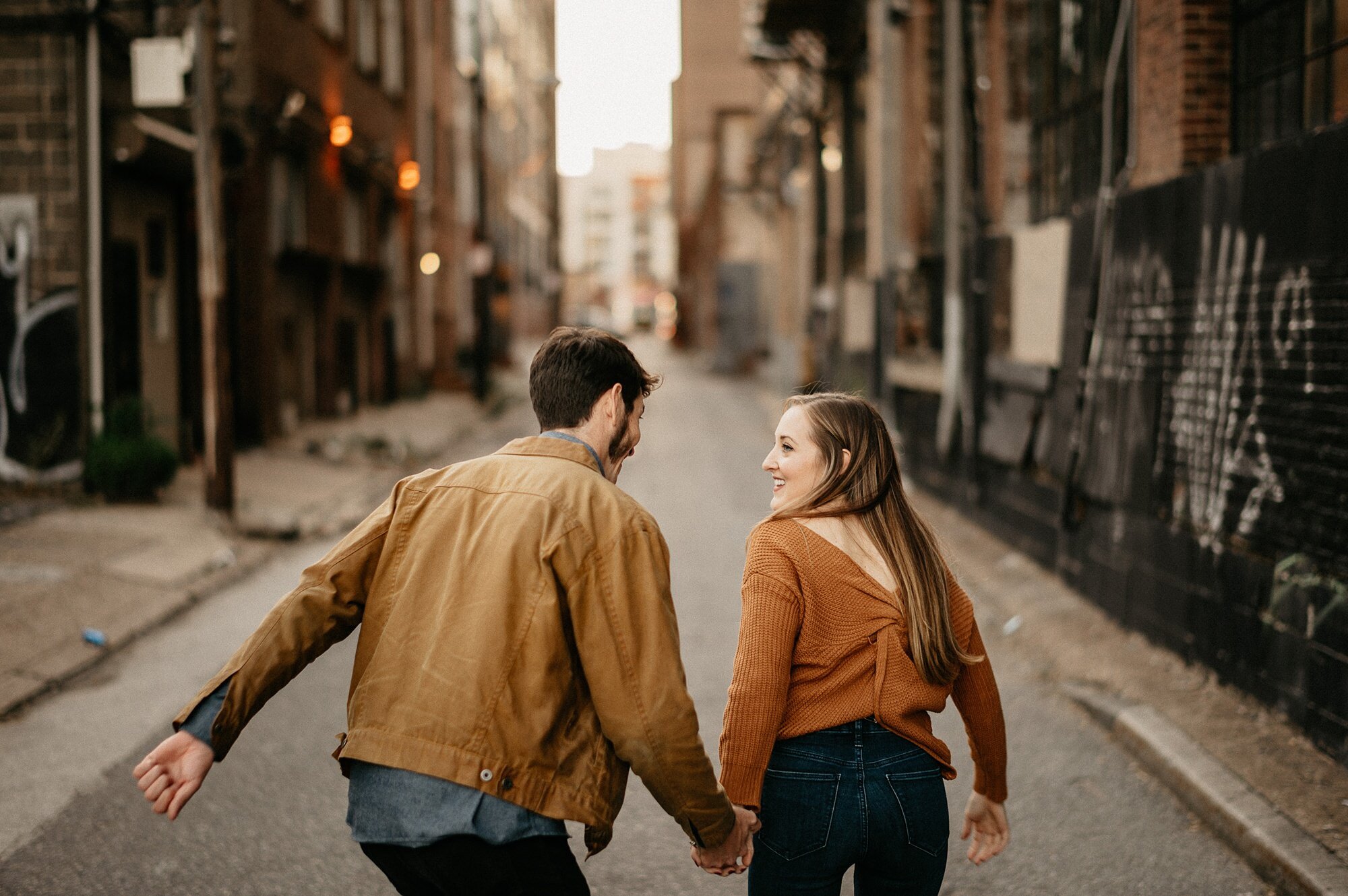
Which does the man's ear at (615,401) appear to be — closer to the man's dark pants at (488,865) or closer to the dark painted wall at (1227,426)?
the man's dark pants at (488,865)

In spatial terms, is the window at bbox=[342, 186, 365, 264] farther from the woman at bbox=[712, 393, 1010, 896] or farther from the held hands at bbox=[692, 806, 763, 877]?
the held hands at bbox=[692, 806, 763, 877]

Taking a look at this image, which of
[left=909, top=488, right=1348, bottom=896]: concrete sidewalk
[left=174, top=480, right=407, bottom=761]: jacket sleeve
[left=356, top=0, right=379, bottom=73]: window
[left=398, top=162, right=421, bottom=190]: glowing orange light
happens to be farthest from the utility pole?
[left=356, top=0, right=379, bottom=73]: window

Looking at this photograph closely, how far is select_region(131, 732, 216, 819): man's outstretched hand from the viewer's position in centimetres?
224

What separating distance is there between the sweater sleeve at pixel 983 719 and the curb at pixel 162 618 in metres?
5.09

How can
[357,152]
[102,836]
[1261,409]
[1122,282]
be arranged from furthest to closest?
[357,152]
[1122,282]
[1261,409]
[102,836]

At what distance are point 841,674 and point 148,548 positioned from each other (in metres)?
8.38

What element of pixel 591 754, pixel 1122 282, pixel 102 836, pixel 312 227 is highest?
pixel 312 227

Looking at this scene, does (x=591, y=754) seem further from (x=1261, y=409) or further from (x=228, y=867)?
(x=1261, y=409)

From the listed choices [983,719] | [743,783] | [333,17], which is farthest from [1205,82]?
[333,17]

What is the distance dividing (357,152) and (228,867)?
65.9ft

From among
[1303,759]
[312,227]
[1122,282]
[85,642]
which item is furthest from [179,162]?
[1303,759]

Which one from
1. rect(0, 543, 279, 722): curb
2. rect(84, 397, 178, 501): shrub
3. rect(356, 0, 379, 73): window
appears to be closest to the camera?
rect(0, 543, 279, 722): curb

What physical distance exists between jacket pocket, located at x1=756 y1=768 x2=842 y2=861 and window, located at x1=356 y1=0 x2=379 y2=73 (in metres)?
22.9

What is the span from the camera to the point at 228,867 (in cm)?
427
